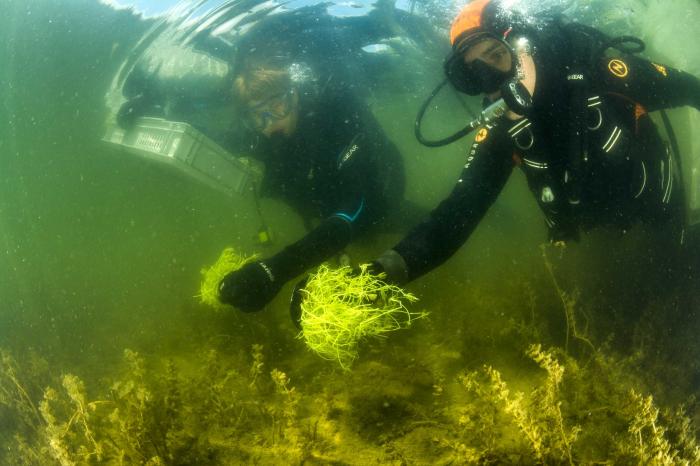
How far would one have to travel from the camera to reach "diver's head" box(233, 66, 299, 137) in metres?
5.85

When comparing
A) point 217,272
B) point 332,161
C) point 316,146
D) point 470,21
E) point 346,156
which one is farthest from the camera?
point 316,146

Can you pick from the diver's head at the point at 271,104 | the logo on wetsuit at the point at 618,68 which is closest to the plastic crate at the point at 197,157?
the diver's head at the point at 271,104

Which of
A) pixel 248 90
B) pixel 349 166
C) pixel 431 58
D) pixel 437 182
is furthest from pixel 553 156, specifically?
pixel 437 182

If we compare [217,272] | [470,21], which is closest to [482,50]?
[470,21]

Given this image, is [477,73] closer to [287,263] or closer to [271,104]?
[287,263]

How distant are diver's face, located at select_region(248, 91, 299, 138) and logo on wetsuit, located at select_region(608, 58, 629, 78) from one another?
4.01 metres

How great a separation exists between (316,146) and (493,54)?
2811 mm

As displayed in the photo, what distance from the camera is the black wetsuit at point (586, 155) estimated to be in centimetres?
345

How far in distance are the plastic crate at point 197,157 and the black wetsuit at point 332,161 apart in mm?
1421

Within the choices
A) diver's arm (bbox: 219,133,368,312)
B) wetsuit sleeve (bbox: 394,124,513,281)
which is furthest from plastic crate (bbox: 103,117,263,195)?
wetsuit sleeve (bbox: 394,124,513,281)

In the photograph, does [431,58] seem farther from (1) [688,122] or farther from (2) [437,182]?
(2) [437,182]

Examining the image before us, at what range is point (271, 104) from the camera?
231 inches

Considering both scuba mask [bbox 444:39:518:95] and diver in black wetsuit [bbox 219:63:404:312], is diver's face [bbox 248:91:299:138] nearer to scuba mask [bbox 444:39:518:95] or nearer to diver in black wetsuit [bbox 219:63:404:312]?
diver in black wetsuit [bbox 219:63:404:312]

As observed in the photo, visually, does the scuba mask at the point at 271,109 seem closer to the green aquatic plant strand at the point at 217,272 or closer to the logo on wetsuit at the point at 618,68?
the green aquatic plant strand at the point at 217,272
